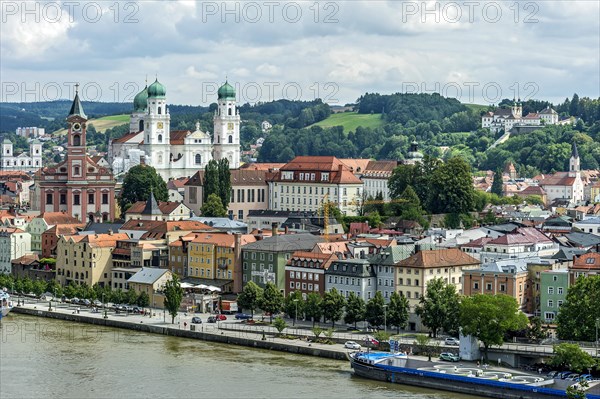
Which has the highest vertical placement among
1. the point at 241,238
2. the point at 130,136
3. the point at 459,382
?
the point at 130,136

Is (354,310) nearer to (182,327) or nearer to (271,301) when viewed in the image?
(271,301)

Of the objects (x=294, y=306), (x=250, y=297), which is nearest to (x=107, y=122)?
(x=250, y=297)

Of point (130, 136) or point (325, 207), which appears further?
point (130, 136)

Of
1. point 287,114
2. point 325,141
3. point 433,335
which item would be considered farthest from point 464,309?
point 287,114

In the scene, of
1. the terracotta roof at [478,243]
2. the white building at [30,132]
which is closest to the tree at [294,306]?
the terracotta roof at [478,243]

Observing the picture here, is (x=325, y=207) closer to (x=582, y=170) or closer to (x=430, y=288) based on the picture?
(x=430, y=288)

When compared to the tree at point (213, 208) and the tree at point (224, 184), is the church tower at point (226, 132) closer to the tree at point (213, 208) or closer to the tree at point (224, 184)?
the tree at point (224, 184)

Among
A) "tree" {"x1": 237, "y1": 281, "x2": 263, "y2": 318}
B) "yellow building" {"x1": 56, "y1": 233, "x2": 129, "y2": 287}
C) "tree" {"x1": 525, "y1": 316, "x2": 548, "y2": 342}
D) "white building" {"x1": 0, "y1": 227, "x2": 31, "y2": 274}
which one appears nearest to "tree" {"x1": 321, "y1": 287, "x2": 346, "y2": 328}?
"tree" {"x1": 237, "y1": 281, "x2": 263, "y2": 318}
